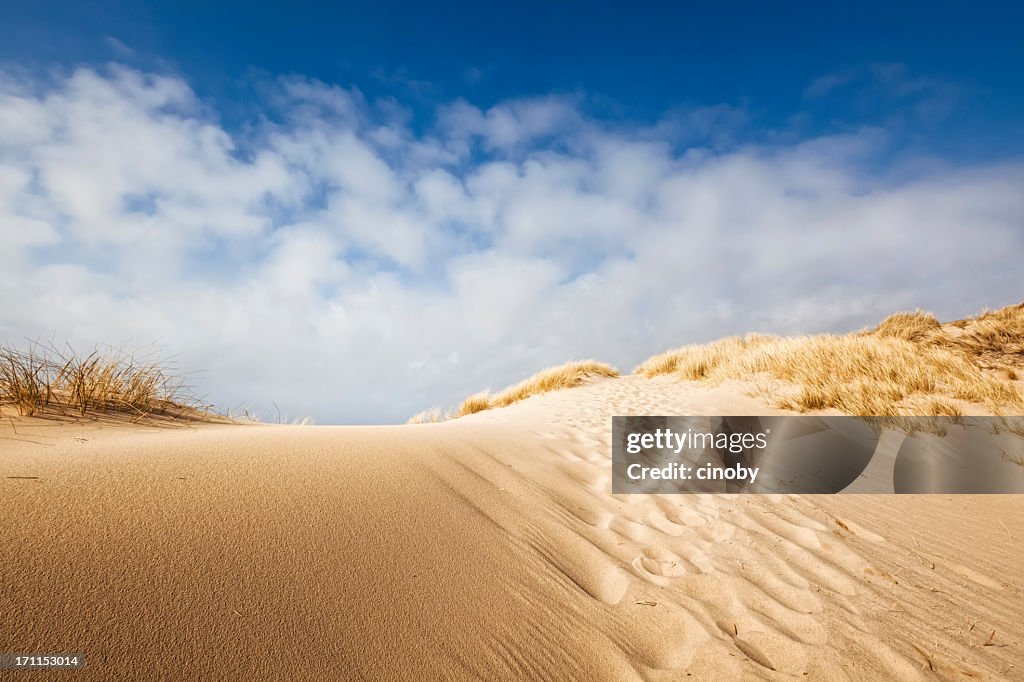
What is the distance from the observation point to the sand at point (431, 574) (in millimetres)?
1412

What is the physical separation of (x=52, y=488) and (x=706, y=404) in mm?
8583

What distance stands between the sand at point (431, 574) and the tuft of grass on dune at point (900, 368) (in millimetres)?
3826

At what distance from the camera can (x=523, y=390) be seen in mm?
12852

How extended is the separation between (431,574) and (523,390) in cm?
1086

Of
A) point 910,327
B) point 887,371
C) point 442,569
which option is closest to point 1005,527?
point 442,569

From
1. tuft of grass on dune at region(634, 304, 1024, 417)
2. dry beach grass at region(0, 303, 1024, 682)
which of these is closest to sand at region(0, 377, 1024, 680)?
dry beach grass at region(0, 303, 1024, 682)

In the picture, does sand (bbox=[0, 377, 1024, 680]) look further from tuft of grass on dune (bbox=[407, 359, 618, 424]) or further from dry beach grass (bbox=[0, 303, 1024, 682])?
tuft of grass on dune (bbox=[407, 359, 618, 424])

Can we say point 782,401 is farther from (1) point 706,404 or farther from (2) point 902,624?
(2) point 902,624

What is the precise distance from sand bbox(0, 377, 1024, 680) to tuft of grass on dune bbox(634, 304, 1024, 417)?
12.6 ft

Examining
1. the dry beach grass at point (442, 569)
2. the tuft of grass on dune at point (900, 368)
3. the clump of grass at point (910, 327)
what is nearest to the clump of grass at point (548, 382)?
the tuft of grass on dune at point (900, 368)

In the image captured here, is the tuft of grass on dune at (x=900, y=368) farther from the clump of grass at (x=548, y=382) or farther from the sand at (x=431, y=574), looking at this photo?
the sand at (x=431, y=574)

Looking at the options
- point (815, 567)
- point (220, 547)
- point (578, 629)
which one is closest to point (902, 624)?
point (815, 567)

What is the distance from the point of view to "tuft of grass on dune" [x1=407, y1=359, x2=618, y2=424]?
1249cm

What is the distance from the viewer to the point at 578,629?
1.98 m
